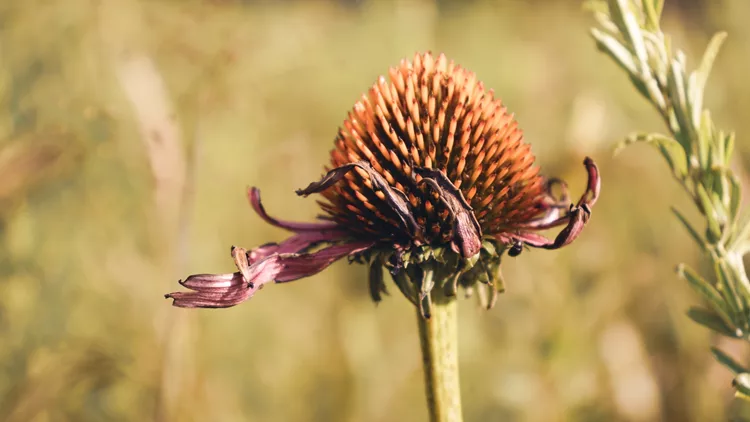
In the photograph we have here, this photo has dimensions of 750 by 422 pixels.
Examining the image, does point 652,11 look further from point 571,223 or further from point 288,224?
point 288,224

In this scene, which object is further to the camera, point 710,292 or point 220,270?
point 220,270

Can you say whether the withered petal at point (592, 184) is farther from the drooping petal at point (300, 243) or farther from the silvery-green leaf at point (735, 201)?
the drooping petal at point (300, 243)

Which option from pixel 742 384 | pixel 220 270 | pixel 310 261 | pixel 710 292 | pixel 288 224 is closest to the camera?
pixel 742 384

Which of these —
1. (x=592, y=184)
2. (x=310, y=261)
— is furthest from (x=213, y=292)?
(x=592, y=184)

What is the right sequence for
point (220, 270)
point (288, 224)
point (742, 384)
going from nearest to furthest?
point (742, 384), point (288, 224), point (220, 270)

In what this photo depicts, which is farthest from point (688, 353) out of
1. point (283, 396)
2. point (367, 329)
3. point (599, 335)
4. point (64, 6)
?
point (64, 6)

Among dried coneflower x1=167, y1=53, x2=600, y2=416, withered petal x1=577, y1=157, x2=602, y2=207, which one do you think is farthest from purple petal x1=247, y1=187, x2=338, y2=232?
withered petal x1=577, y1=157, x2=602, y2=207

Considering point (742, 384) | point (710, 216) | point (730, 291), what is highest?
point (710, 216)

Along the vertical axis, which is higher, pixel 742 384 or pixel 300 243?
pixel 300 243
